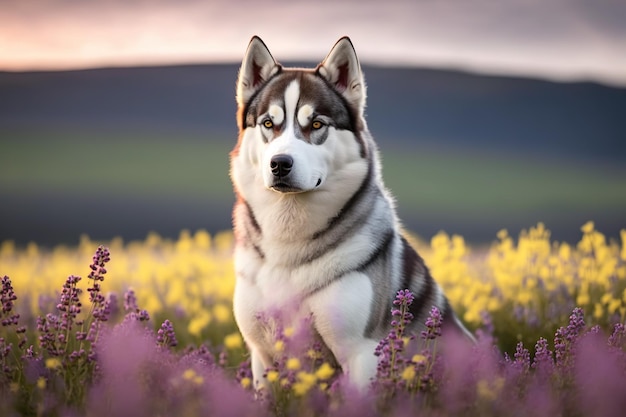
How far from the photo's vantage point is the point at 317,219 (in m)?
4.98

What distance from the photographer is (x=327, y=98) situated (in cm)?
503

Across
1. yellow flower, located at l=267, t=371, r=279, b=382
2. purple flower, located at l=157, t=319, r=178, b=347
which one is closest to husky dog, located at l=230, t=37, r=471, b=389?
purple flower, located at l=157, t=319, r=178, b=347

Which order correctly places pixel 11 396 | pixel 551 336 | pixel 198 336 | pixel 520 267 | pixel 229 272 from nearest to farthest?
pixel 11 396 < pixel 551 336 < pixel 198 336 < pixel 520 267 < pixel 229 272

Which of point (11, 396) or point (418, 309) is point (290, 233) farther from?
point (11, 396)

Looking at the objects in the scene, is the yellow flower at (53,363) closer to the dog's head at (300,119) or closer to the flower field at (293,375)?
the flower field at (293,375)

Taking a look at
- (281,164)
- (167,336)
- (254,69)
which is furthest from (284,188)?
(167,336)

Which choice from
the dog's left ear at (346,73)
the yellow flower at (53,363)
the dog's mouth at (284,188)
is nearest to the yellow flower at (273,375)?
the yellow flower at (53,363)

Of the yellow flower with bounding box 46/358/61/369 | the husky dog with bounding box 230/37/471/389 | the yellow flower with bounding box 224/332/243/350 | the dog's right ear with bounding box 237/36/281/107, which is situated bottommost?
the yellow flower with bounding box 224/332/243/350

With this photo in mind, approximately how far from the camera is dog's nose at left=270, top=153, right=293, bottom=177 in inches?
180

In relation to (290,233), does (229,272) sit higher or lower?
lower

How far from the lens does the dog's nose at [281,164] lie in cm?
457

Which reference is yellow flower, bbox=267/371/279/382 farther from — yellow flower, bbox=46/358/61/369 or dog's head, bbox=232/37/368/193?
dog's head, bbox=232/37/368/193

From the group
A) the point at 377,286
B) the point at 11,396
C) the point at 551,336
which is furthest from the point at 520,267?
the point at 11,396

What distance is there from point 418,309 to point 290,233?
3.39 ft
